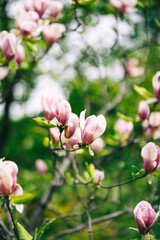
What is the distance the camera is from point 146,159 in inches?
43.6

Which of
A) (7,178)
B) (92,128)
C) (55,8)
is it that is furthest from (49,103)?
(55,8)

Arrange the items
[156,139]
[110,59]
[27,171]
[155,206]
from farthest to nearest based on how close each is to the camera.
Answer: [27,171] < [110,59] < [156,139] < [155,206]

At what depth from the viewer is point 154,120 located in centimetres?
159

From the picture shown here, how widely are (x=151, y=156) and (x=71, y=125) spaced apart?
0.36m

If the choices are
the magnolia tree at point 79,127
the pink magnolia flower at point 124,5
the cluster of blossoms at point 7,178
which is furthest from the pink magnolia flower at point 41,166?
the pink magnolia flower at point 124,5

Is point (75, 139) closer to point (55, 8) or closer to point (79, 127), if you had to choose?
point (79, 127)

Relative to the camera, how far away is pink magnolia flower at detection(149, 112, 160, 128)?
1578mm

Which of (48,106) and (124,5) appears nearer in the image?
(48,106)

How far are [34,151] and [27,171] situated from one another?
1.50ft

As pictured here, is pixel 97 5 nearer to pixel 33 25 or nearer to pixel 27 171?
pixel 33 25

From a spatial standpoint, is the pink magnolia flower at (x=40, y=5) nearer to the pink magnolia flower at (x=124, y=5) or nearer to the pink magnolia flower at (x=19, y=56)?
the pink magnolia flower at (x=19, y=56)

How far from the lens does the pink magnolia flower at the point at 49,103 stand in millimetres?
1128

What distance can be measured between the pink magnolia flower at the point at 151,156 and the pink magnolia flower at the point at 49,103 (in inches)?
16.7

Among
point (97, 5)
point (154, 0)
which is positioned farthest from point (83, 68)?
point (154, 0)
